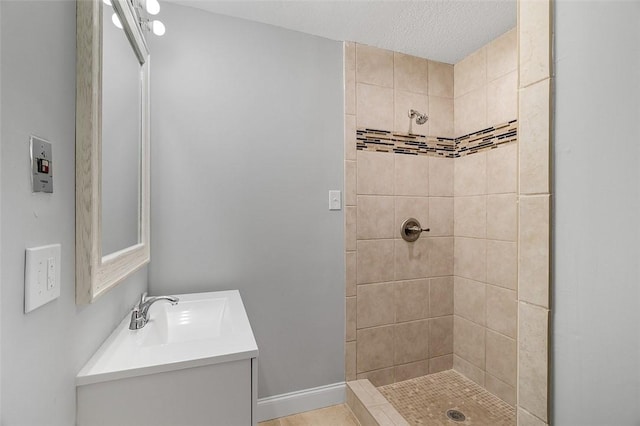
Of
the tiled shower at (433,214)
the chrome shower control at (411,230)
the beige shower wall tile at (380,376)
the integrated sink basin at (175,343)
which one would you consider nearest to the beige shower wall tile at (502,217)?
the tiled shower at (433,214)

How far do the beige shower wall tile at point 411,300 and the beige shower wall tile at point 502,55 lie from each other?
1450 mm

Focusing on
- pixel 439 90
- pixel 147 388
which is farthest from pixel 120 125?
pixel 439 90

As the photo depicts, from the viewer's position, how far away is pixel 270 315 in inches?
70.5

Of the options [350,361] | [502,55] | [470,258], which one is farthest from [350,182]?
[502,55]

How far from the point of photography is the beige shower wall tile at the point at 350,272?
1.96m

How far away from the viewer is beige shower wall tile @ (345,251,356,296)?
77.0 inches

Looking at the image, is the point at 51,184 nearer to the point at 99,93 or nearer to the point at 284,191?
the point at 99,93

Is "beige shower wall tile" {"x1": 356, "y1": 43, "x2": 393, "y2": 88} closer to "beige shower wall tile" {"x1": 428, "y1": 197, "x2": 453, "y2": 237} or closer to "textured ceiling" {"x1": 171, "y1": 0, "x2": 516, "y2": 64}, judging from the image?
"textured ceiling" {"x1": 171, "y1": 0, "x2": 516, "y2": 64}

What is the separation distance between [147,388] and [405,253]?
168 cm

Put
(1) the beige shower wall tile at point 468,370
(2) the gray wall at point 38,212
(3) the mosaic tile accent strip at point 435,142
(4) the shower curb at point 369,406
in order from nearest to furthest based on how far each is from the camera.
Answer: (2) the gray wall at point 38,212, (4) the shower curb at point 369,406, (3) the mosaic tile accent strip at point 435,142, (1) the beige shower wall tile at point 468,370

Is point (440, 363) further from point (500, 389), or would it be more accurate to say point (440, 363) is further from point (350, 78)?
point (350, 78)

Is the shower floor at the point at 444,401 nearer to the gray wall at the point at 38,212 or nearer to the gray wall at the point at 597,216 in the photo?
the gray wall at the point at 597,216

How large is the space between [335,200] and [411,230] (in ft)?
1.97

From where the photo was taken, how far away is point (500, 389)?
74.7 inches
